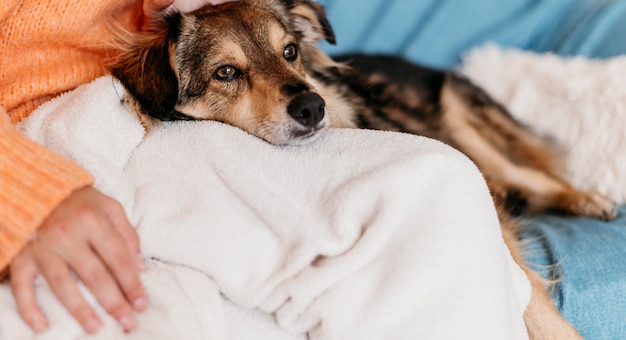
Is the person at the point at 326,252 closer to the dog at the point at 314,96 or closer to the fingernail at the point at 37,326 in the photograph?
the fingernail at the point at 37,326

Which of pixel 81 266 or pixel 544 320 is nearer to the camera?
pixel 81 266

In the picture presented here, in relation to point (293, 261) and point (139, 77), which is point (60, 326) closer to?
point (293, 261)

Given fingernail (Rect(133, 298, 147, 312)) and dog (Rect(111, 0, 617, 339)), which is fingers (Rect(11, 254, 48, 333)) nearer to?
fingernail (Rect(133, 298, 147, 312))

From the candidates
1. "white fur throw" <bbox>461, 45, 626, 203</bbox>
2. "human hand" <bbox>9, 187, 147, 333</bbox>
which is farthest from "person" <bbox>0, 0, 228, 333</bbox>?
"white fur throw" <bbox>461, 45, 626, 203</bbox>

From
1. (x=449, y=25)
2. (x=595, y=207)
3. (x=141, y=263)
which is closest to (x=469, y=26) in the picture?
(x=449, y=25)

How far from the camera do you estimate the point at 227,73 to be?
1.20m

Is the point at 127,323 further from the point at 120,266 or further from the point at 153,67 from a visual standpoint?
the point at 153,67

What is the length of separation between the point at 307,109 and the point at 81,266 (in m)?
0.48

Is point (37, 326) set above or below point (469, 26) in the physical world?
below

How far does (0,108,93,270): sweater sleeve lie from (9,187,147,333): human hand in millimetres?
13

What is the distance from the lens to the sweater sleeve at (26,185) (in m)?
0.78

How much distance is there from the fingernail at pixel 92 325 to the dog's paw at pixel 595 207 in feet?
4.06

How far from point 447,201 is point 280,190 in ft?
0.79

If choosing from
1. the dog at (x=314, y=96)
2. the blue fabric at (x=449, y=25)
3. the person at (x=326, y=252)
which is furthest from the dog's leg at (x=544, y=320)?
the blue fabric at (x=449, y=25)
